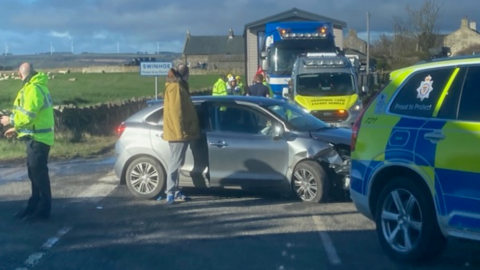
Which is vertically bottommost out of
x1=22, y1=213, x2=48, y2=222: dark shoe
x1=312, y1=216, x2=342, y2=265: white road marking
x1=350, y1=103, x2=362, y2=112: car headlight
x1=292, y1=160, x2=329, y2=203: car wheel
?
x1=312, y1=216, x2=342, y2=265: white road marking

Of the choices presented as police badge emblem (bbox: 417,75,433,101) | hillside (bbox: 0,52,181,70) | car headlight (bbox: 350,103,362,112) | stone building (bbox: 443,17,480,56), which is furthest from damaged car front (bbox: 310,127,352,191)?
stone building (bbox: 443,17,480,56)

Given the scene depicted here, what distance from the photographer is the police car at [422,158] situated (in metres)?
6.86

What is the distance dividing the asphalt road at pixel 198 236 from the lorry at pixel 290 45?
13.7 meters

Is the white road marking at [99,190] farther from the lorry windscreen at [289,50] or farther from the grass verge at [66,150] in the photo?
the lorry windscreen at [289,50]

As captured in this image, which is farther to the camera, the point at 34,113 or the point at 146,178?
the point at 146,178

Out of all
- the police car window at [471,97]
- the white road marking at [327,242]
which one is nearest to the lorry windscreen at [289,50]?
the white road marking at [327,242]

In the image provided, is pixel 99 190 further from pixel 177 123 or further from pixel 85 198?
pixel 177 123

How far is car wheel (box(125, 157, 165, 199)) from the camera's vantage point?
1190 cm

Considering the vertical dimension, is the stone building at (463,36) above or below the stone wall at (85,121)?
above

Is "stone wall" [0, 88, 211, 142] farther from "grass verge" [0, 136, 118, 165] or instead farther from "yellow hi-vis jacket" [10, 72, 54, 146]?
"yellow hi-vis jacket" [10, 72, 54, 146]

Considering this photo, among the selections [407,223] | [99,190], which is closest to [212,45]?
[99,190]

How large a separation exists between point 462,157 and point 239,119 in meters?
5.46

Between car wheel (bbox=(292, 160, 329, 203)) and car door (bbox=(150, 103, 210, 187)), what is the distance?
4.24 ft

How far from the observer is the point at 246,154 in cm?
1158
